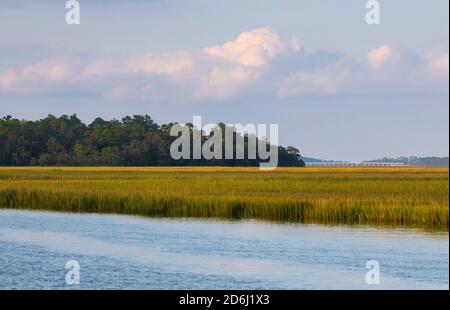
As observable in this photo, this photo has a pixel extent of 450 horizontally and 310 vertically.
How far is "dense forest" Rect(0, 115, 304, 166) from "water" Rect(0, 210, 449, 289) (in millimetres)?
82875

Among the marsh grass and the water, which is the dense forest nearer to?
the marsh grass

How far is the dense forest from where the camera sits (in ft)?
376

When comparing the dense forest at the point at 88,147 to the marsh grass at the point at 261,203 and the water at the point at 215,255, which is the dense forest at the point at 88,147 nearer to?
the marsh grass at the point at 261,203

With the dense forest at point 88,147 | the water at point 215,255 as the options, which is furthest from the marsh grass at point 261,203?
the dense forest at point 88,147

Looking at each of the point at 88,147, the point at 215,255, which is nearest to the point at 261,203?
the point at 215,255

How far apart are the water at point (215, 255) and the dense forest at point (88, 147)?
3263 inches

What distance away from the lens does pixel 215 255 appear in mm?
23844

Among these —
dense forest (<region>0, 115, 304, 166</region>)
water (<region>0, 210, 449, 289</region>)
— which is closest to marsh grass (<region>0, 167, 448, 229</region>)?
water (<region>0, 210, 449, 289</region>)

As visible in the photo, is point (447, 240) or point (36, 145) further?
point (36, 145)

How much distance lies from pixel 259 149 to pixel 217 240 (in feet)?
328
